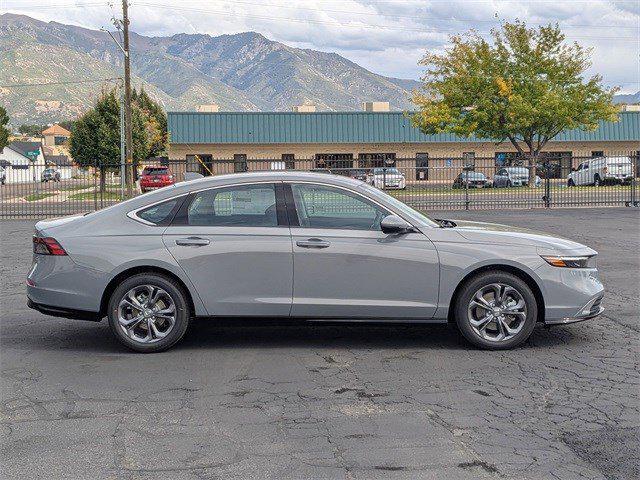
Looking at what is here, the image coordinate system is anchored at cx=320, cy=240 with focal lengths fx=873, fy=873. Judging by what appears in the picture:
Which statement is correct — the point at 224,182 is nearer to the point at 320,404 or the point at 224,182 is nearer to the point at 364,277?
the point at 364,277

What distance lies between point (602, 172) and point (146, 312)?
32578 mm

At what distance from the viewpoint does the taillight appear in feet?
25.2

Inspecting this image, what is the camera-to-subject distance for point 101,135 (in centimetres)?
5572

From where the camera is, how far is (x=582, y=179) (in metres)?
32.5

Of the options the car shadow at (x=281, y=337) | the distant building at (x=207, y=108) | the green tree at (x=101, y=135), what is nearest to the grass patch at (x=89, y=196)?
the car shadow at (x=281, y=337)

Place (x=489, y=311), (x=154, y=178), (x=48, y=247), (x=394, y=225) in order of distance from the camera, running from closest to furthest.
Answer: (x=394, y=225) → (x=489, y=311) → (x=48, y=247) → (x=154, y=178)

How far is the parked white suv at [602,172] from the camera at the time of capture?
1220 inches

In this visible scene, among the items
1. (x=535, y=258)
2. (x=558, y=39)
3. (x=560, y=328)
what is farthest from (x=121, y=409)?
(x=558, y=39)

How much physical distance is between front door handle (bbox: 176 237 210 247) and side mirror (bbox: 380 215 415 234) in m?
1.54

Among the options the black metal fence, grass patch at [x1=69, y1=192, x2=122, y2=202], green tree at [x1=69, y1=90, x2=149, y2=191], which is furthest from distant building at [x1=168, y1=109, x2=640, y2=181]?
A: grass patch at [x1=69, y1=192, x2=122, y2=202]

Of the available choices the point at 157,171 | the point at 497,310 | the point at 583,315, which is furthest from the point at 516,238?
the point at 157,171

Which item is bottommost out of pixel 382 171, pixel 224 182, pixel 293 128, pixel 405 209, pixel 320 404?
pixel 320 404

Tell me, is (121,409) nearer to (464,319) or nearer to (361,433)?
(361,433)

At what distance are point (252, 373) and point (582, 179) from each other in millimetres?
27698
